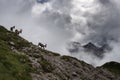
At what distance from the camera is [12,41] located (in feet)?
382

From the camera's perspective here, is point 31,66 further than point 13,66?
Yes

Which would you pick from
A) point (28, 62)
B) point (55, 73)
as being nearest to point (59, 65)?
point (55, 73)

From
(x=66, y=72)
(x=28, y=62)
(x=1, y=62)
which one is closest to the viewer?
(x=1, y=62)

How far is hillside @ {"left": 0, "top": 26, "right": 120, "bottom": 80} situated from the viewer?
79.3 m

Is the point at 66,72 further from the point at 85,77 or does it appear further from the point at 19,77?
Result: the point at 19,77

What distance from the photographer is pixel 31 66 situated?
9112 centimetres

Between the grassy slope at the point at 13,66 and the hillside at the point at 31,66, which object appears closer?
the grassy slope at the point at 13,66

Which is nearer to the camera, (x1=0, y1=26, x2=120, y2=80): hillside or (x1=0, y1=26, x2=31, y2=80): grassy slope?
(x1=0, y1=26, x2=31, y2=80): grassy slope

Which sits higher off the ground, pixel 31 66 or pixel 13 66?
pixel 31 66

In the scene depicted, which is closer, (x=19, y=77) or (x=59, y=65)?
(x=19, y=77)

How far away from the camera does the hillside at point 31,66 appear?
79331 millimetres

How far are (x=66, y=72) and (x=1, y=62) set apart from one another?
33935 mm

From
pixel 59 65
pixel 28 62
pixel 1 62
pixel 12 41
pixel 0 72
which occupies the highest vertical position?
pixel 12 41

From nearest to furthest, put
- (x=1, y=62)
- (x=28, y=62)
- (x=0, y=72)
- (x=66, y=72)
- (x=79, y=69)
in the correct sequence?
1. (x=0, y=72)
2. (x=1, y=62)
3. (x=28, y=62)
4. (x=66, y=72)
5. (x=79, y=69)
